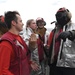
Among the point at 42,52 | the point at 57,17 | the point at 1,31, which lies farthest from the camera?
the point at 42,52

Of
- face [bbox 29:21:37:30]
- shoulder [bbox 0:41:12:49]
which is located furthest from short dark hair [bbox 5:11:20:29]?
face [bbox 29:21:37:30]

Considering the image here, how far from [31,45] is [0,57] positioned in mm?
796

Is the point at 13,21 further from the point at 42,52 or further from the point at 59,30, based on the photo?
the point at 42,52

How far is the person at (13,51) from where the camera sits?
324 centimetres

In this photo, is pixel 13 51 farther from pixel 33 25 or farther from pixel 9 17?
pixel 33 25

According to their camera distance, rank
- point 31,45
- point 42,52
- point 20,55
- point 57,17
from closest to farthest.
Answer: point 20,55 < point 31,45 < point 57,17 < point 42,52

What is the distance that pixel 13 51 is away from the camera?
3369 millimetres

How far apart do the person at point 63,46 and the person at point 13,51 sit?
56 cm

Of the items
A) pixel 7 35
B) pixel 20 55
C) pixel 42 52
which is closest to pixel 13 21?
pixel 7 35

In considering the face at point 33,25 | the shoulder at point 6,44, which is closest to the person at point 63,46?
the shoulder at point 6,44

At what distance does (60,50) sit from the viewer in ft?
13.2

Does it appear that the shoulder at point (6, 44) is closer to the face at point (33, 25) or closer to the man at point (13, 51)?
the man at point (13, 51)

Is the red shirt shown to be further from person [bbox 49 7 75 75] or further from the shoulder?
person [bbox 49 7 75 75]

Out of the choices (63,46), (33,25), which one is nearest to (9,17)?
(63,46)
